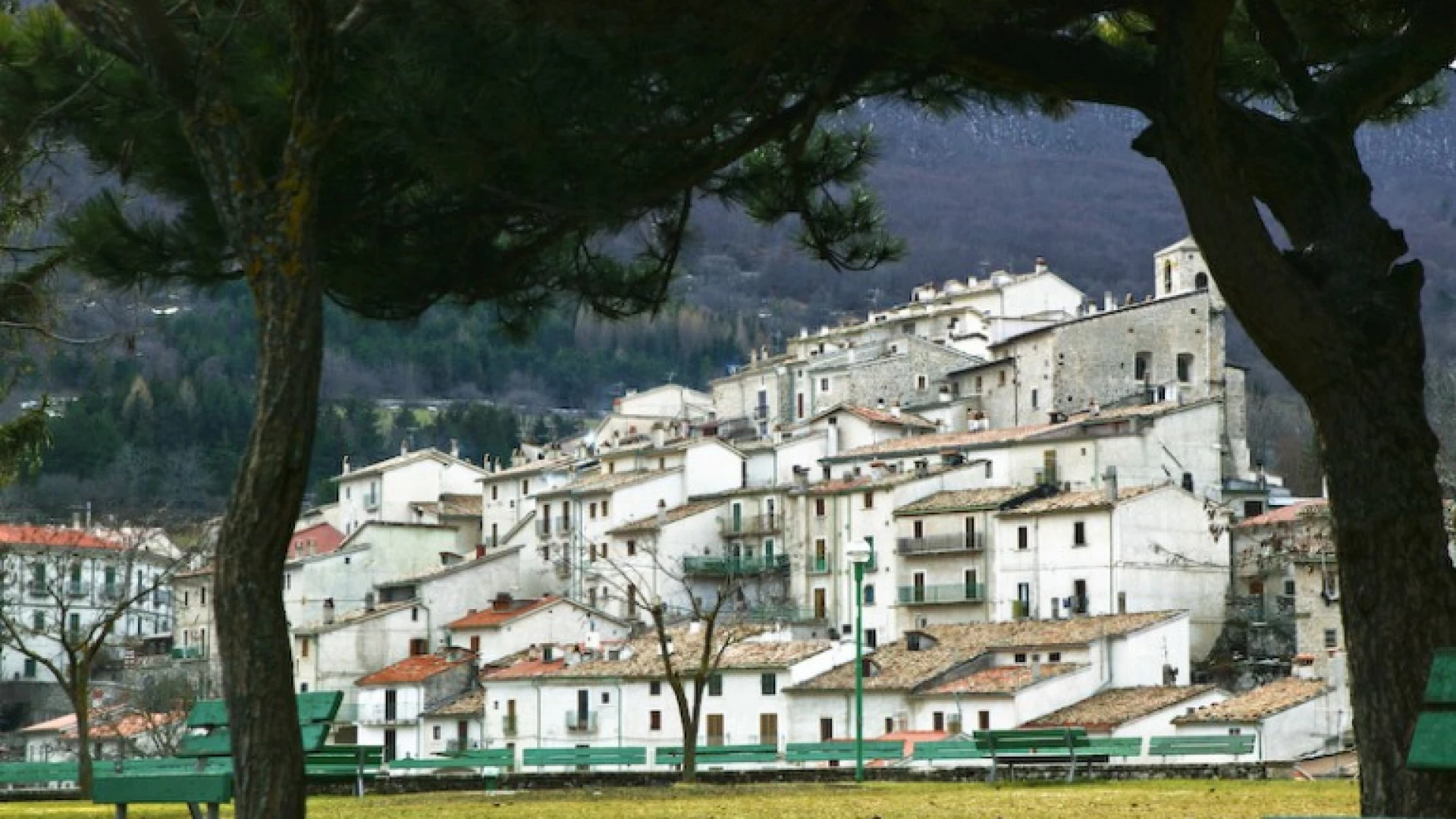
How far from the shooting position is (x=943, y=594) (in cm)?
8319

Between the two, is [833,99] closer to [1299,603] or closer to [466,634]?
[1299,603]

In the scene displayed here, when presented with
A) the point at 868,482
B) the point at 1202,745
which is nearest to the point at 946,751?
Result: the point at 1202,745

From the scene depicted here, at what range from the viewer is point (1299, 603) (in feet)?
223

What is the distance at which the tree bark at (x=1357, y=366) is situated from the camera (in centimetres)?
1167

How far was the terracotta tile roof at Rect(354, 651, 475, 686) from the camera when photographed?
83438 millimetres

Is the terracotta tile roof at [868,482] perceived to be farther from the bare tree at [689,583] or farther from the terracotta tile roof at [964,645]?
the terracotta tile roof at [964,645]

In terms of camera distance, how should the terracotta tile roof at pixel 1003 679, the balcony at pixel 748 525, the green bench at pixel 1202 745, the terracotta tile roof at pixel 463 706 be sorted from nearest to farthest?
the green bench at pixel 1202 745, the terracotta tile roof at pixel 1003 679, the terracotta tile roof at pixel 463 706, the balcony at pixel 748 525

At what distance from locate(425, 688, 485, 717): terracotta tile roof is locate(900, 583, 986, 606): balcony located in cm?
1563

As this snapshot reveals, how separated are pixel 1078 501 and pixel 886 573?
950 cm

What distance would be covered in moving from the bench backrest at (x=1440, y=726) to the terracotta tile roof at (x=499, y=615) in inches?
3080

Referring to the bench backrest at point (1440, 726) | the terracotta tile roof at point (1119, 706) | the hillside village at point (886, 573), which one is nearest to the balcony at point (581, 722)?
the hillside village at point (886, 573)

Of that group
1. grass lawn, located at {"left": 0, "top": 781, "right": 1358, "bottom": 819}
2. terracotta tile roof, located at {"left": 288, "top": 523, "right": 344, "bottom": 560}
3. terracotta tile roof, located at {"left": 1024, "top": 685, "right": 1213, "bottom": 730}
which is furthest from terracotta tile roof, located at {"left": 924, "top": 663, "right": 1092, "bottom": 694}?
terracotta tile roof, located at {"left": 288, "top": 523, "right": 344, "bottom": 560}

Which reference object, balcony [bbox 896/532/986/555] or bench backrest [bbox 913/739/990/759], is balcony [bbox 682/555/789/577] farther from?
bench backrest [bbox 913/739/990/759]

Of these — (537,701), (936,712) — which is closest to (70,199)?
(936,712)
